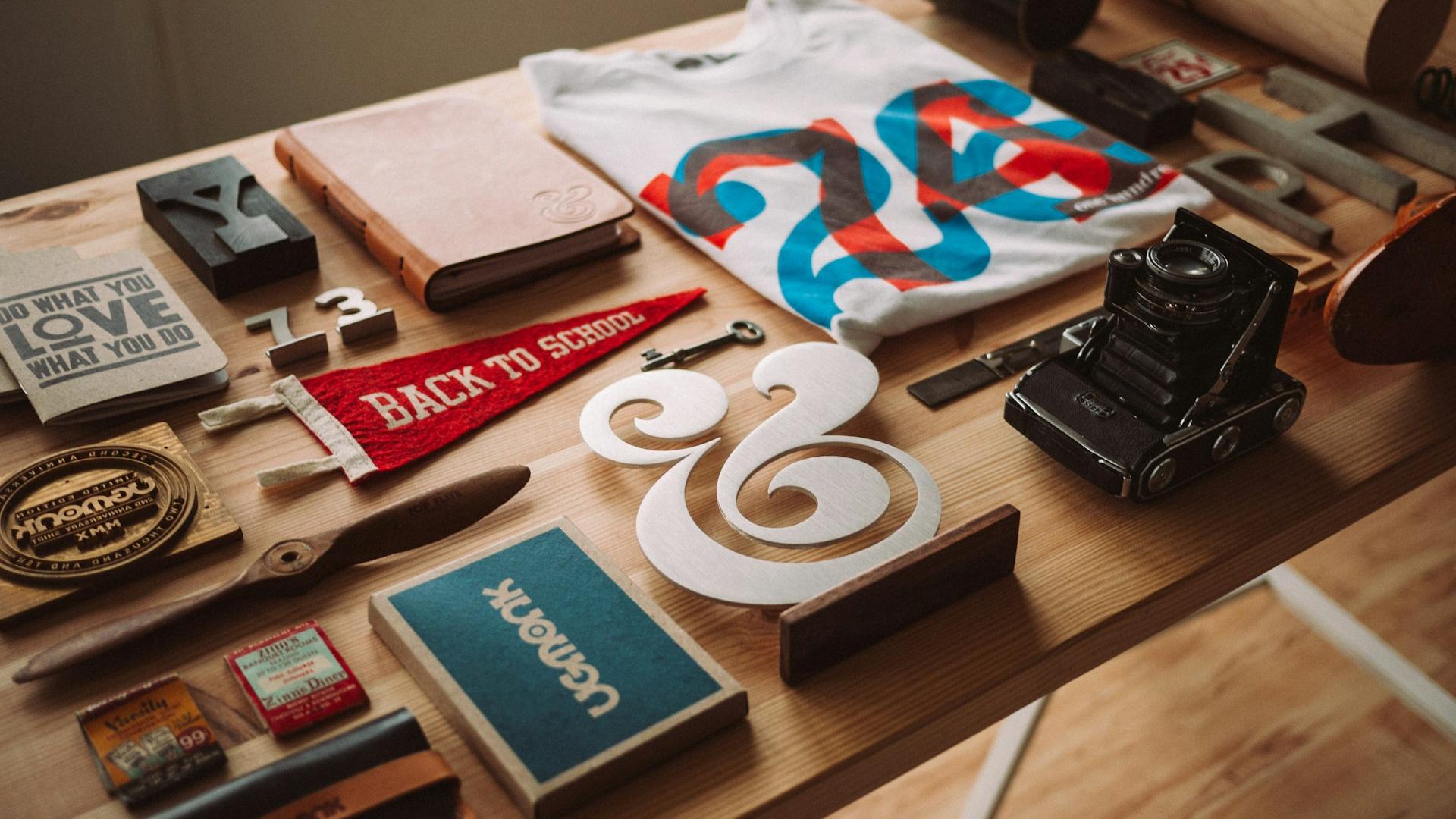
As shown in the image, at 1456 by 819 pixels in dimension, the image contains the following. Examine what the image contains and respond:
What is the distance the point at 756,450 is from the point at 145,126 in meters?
1.37

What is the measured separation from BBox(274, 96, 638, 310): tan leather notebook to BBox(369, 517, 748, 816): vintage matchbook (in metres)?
0.35

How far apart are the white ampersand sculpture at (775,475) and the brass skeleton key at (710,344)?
0.07 ft

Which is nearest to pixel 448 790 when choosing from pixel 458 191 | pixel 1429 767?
pixel 458 191

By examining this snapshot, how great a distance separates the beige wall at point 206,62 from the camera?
170 cm

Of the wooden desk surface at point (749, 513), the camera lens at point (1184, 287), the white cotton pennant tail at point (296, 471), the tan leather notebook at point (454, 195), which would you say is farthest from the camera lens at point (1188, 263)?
the white cotton pennant tail at point (296, 471)

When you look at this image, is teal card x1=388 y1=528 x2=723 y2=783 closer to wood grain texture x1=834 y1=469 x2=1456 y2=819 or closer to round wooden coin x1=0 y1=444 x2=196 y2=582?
round wooden coin x1=0 y1=444 x2=196 y2=582

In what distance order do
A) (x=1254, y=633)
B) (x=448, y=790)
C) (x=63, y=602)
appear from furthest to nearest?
(x=1254, y=633) < (x=63, y=602) < (x=448, y=790)

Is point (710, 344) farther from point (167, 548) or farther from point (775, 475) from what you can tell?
point (167, 548)

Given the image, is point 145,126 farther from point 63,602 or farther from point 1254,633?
point 1254,633

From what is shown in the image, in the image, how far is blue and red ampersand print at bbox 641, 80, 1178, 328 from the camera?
107cm

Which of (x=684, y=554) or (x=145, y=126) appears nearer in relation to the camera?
(x=684, y=554)

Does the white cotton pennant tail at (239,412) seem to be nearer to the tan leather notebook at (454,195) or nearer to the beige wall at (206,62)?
the tan leather notebook at (454,195)

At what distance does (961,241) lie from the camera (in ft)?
3.64

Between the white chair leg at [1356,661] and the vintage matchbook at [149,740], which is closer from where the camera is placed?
the vintage matchbook at [149,740]
